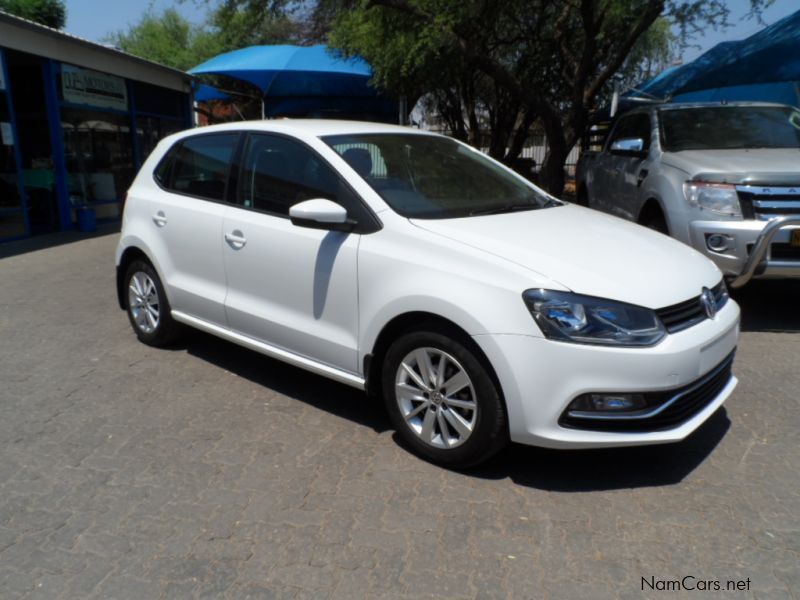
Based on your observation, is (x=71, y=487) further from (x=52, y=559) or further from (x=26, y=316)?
(x=26, y=316)

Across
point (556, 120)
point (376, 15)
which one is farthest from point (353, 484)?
point (376, 15)

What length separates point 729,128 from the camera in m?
6.74

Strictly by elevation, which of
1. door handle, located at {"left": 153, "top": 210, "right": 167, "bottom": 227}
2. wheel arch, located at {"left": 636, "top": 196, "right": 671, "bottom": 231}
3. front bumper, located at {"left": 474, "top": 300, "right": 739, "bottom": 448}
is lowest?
front bumper, located at {"left": 474, "top": 300, "right": 739, "bottom": 448}

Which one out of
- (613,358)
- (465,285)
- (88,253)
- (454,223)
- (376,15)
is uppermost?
(376,15)

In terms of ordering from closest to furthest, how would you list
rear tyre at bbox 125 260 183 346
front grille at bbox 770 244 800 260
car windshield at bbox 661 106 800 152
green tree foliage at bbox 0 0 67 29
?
rear tyre at bbox 125 260 183 346
front grille at bbox 770 244 800 260
car windshield at bbox 661 106 800 152
green tree foliage at bbox 0 0 67 29

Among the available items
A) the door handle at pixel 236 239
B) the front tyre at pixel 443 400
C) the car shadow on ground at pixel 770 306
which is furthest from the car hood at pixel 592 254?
the car shadow on ground at pixel 770 306

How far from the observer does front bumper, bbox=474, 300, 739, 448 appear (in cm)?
291

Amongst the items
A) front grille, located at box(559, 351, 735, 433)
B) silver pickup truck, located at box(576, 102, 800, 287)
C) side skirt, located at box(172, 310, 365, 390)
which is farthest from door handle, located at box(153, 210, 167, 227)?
silver pickup truck, located at box(576, 102, 800, 287)

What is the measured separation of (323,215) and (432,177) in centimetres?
93

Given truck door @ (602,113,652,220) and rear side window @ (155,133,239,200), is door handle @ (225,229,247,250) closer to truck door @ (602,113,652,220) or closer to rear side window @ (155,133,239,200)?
rear side window @ (155,133,239,200)

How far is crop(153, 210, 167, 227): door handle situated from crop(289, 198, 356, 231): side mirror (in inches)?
65.3

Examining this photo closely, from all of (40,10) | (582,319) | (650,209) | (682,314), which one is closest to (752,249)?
(650,209)

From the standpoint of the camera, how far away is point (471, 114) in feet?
65.8

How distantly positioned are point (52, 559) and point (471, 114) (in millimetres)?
18876
